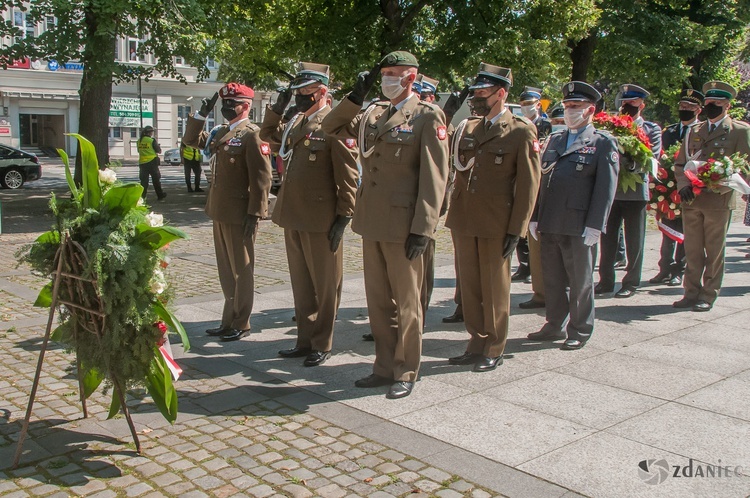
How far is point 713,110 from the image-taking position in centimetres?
835

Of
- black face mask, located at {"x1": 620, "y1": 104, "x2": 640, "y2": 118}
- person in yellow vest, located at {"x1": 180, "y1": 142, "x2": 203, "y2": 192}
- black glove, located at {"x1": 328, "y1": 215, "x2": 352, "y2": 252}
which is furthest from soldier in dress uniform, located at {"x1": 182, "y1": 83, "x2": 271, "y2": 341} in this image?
person in yellow vest, located at {"x1": 180, "y1": 142, "x2": 203, "y2": 192}

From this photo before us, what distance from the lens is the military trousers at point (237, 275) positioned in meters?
6.88

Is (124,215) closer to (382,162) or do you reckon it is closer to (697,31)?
(382,162)

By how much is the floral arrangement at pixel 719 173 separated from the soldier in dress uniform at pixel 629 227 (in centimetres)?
76

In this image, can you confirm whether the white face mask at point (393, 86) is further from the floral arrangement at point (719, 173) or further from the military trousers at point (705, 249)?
the military trousers at point (705, 249)

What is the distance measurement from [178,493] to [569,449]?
214 cm

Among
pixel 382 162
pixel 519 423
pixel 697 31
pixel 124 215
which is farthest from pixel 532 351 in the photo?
pixel 697 31

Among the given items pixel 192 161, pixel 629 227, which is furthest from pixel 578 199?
pixel 192 161

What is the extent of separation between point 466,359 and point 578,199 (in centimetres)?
166

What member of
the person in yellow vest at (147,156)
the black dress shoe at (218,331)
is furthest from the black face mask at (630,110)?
the person in yellow vest at (147,156)

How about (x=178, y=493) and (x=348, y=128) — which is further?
(x=348, y=128)

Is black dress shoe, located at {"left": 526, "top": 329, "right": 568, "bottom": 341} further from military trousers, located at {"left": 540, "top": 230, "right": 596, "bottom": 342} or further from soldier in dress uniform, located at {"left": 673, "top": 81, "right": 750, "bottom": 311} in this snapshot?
soldier in dress uniform, located at {"left": 673, "top": 81, "right": 750, "bottom": 311}

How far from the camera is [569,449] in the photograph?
4500 millimetres

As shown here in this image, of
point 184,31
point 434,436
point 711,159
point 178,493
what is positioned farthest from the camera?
point 184,31
